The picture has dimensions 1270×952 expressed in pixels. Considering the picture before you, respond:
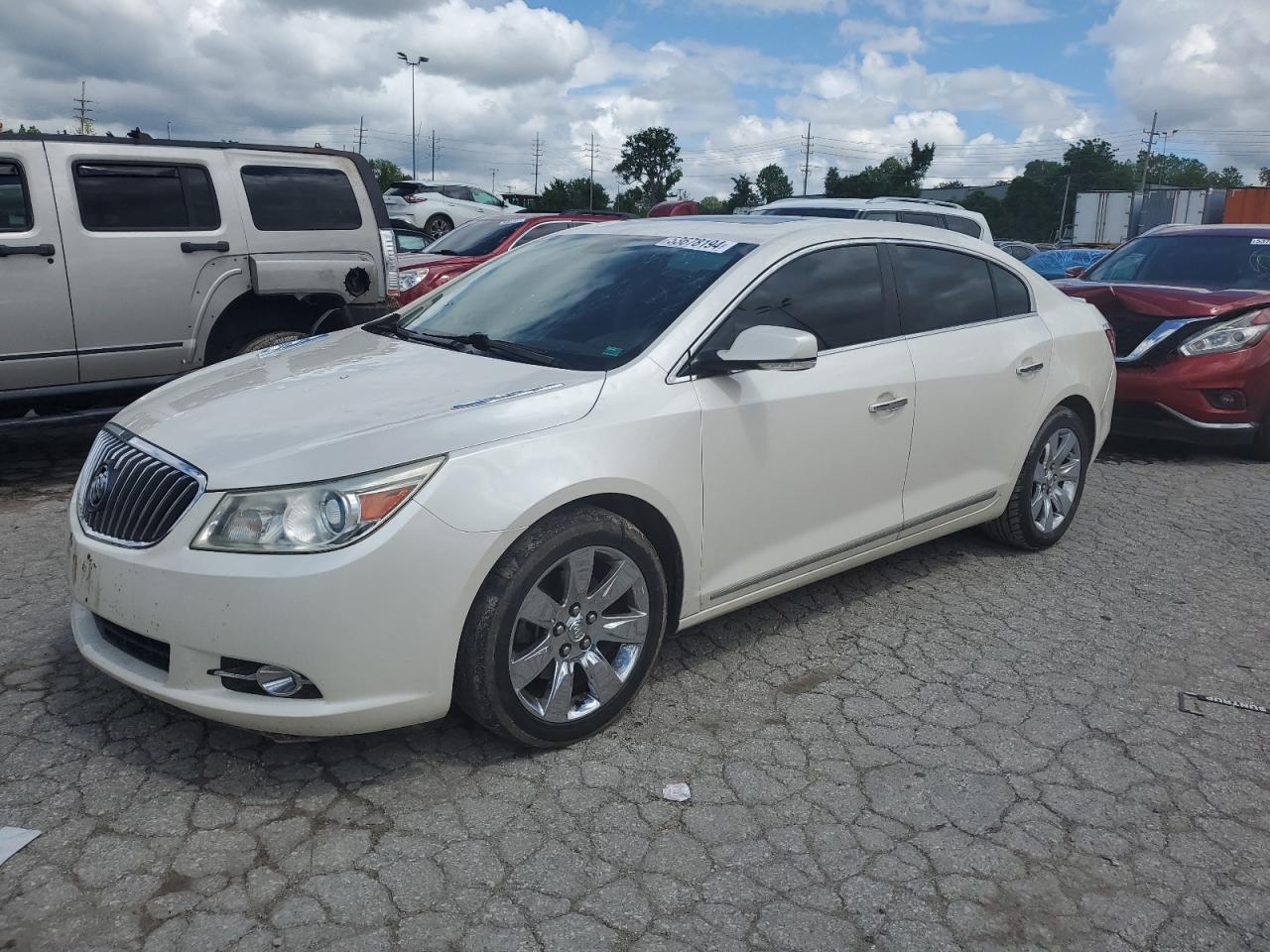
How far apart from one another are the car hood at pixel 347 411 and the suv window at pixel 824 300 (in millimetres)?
722

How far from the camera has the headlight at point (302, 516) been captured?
2812 mm

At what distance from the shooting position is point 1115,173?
98562 millimetres

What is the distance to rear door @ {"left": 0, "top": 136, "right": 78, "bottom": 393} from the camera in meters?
5.98

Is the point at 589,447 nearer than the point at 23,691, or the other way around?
the point at 589,447

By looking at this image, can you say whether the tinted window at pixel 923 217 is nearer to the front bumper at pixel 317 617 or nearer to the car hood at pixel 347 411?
the car hood at pixel 347 411

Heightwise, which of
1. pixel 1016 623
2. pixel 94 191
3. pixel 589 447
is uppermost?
pixel 94 191

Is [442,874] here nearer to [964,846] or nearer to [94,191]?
[964,846]

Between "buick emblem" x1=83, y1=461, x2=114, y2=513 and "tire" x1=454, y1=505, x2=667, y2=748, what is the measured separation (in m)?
1.20

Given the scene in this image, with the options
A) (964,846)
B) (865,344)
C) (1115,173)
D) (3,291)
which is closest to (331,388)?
(865,344)

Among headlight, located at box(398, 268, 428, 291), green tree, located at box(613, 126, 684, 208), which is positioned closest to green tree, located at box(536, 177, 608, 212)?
green tree, located at box(613, 126, 684, 208)

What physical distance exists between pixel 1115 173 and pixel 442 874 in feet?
360

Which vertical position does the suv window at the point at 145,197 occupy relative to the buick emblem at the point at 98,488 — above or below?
above

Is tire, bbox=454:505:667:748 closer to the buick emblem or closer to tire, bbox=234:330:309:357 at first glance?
the buick emblem

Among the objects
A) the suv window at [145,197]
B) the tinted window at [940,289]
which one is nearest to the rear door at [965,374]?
the tinted window at [940,289]
